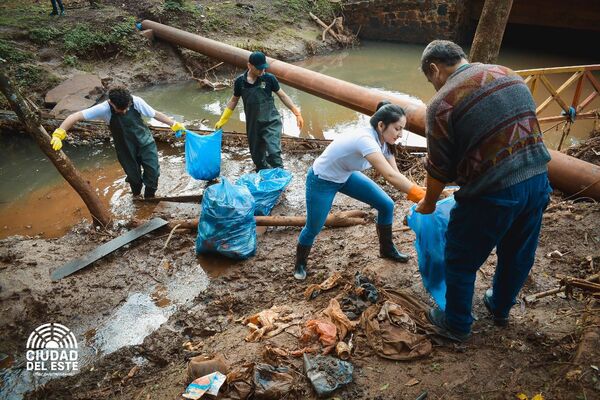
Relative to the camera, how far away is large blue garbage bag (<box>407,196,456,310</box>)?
243 centimetres

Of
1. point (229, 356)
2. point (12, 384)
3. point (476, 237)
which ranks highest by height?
point (476, 237)

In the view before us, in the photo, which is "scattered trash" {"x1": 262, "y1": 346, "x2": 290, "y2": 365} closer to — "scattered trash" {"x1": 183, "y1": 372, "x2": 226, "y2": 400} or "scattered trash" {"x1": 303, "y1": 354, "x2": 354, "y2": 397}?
"scattered trash" {"x1": 303, "y1": 354, "x2": 354, "y2": 397}

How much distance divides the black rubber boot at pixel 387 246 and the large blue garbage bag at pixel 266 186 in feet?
4.87

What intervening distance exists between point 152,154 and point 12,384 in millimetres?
2612

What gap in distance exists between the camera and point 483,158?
5.79 ft

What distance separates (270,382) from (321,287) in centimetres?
105

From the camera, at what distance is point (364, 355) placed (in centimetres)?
228

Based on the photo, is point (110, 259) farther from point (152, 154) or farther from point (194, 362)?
point (194, 362)

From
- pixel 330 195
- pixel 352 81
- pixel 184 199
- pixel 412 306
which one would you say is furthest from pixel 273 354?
pixel 352 81

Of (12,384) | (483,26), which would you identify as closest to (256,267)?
(12,384)

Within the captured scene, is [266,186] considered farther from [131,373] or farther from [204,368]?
[204,368]

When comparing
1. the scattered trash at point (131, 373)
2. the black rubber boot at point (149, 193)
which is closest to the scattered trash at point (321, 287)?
the scattered trash at point (131, 373)

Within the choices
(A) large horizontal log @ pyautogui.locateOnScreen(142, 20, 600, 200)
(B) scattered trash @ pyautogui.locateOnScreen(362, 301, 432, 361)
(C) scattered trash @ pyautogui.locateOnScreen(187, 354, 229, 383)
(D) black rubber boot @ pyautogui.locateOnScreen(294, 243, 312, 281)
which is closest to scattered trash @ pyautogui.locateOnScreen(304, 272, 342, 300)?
(D) black rubber boot @ pyautogui.locateOnScreen(294, 243, 312, 281)

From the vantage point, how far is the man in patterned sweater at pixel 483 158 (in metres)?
1.72
